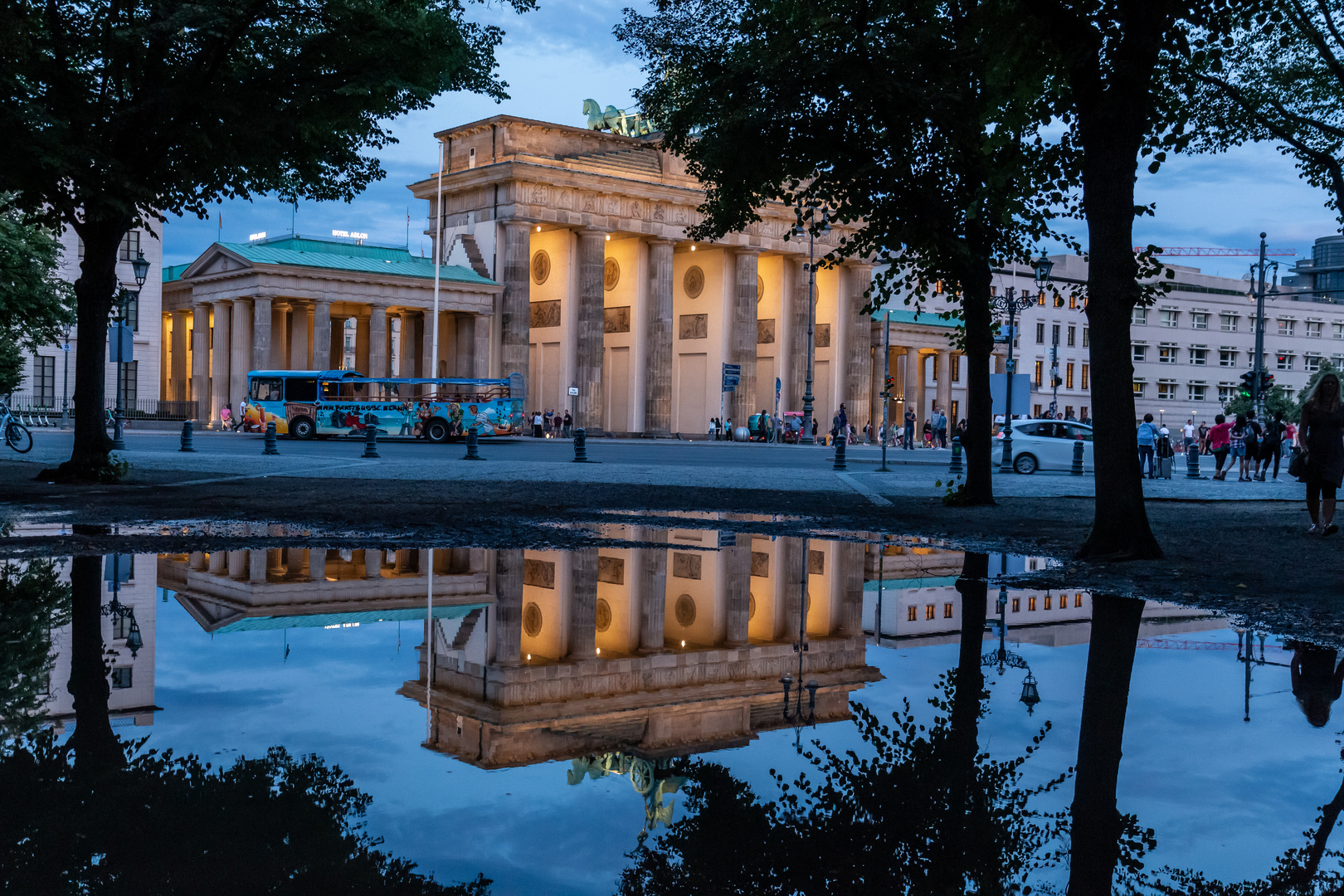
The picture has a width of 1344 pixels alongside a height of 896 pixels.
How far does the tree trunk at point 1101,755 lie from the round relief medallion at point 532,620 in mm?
→ 2829

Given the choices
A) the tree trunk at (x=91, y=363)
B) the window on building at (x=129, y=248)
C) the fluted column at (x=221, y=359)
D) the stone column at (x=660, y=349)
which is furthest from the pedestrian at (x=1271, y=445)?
the fluted column at (x=221, y=359)

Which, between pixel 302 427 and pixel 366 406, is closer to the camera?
pixel 366 406

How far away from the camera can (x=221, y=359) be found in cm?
6888

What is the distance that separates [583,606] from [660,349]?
65.9 metres

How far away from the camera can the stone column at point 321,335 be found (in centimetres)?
6519

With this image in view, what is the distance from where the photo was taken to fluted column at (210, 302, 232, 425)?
224 feet

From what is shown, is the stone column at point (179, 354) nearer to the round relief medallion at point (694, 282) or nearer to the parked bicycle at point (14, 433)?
the round relief medallion at point (694, 282)

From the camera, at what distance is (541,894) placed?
3020mm

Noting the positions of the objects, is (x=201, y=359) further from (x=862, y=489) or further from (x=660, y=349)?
(x=862, y=489)

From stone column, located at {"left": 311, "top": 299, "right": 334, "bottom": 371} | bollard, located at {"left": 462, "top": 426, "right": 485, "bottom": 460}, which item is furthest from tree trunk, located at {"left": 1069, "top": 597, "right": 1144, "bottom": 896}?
stone column, located at {"left": 311, "top": 299, "right": 334, "bottom": 371}

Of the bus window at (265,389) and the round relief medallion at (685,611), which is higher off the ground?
the bus window at (265,389)

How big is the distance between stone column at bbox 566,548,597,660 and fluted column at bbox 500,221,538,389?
59353 mm

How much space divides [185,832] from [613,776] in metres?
1.29

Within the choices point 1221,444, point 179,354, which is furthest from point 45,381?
point 1221,444
